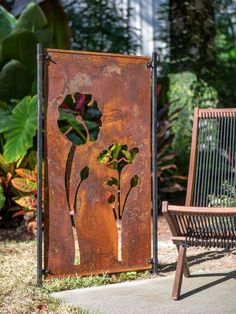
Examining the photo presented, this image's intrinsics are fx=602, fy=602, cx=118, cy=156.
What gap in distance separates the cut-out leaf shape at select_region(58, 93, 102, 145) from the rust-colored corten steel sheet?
1.83 metres

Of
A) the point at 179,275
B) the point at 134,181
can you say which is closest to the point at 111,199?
the point at 134,181

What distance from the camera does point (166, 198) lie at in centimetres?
811

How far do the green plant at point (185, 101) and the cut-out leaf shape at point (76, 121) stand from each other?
4.34 ft

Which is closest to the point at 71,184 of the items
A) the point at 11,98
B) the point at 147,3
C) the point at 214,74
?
the point at 11,98

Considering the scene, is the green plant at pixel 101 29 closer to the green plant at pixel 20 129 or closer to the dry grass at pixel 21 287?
the green plant at pixel 20 129

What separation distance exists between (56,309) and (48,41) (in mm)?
4312

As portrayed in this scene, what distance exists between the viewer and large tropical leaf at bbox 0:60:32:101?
22.5 ft

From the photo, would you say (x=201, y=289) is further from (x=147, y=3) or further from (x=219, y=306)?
(x=147, y=3)

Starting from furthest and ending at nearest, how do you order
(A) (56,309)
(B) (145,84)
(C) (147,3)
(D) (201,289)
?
1. (C) (147,3)
2. (B) (145,84)
3. (D) (201,289)
4. (A) (56,309)

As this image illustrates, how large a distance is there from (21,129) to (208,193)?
7.32 ft

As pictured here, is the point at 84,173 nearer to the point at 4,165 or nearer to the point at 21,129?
the point at 21,129

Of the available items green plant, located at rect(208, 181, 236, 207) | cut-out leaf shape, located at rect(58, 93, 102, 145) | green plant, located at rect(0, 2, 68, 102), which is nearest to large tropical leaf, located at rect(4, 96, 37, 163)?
cut-out leaf shape, located at rect(58, 93, 102, 145)

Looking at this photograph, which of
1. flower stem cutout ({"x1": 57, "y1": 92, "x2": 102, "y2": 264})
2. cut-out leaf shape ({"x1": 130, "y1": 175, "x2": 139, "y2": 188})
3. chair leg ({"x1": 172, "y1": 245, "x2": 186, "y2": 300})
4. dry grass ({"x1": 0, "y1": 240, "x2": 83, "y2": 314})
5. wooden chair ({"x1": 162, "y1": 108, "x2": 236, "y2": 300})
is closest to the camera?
dry grass ({"x1": 0, "y1": 240, "x2": 83, "y2": 314})

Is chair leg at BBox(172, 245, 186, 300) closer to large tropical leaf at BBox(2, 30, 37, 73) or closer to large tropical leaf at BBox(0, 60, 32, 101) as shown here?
large tropical leaf at BBox(0, 60, 32, 101)
